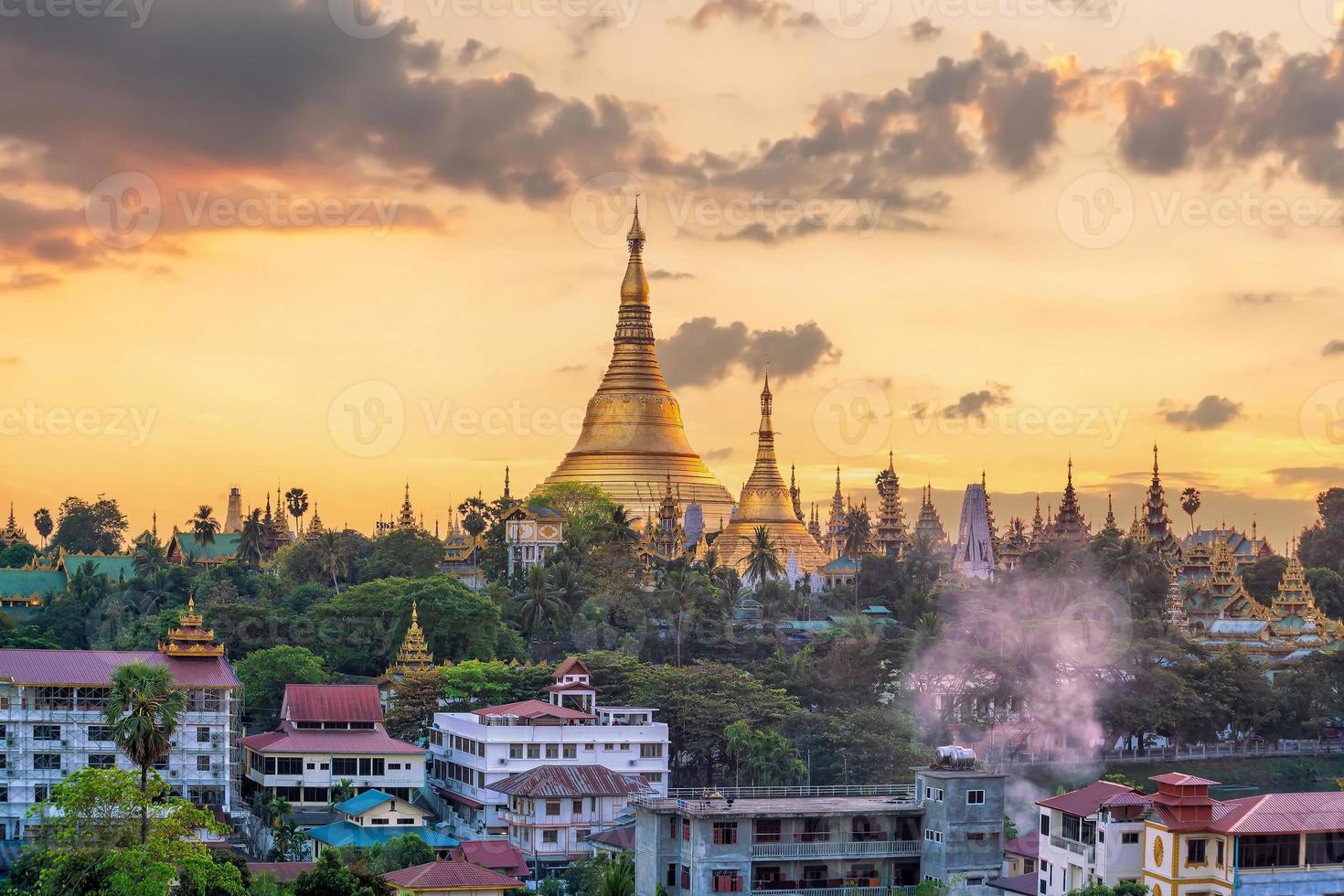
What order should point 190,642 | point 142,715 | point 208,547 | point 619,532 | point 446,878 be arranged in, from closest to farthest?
point 142,715 → point 446,878 → point 190,642 → point 619,532 → point 208,547

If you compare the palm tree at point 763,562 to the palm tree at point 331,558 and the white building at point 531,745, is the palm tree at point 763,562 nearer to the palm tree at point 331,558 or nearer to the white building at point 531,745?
the palm tree at point 331,558

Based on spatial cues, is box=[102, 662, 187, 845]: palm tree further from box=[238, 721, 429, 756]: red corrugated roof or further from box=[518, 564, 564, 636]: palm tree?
box=[518, 564, 564, 636]: palm tree

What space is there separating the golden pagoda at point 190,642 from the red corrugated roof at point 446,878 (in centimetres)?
2169

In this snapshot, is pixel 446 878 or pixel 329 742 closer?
pixel 446 878

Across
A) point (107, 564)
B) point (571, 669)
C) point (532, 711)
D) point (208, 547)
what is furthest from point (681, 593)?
point (208, 547)

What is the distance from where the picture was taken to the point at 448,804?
275 feet

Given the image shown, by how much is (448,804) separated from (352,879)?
27931mm

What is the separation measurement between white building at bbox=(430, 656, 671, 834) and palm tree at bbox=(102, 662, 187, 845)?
65.5 feet

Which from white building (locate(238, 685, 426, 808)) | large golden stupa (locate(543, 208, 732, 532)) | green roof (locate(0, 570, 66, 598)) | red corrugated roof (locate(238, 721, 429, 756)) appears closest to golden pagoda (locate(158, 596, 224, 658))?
white building (locate(238, 685, 426, 808))

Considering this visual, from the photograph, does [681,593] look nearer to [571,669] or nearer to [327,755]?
[571,669]

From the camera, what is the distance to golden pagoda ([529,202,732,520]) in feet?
471

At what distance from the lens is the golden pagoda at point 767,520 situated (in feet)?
455

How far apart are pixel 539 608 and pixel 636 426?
42818 mm

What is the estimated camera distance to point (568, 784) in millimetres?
78438
